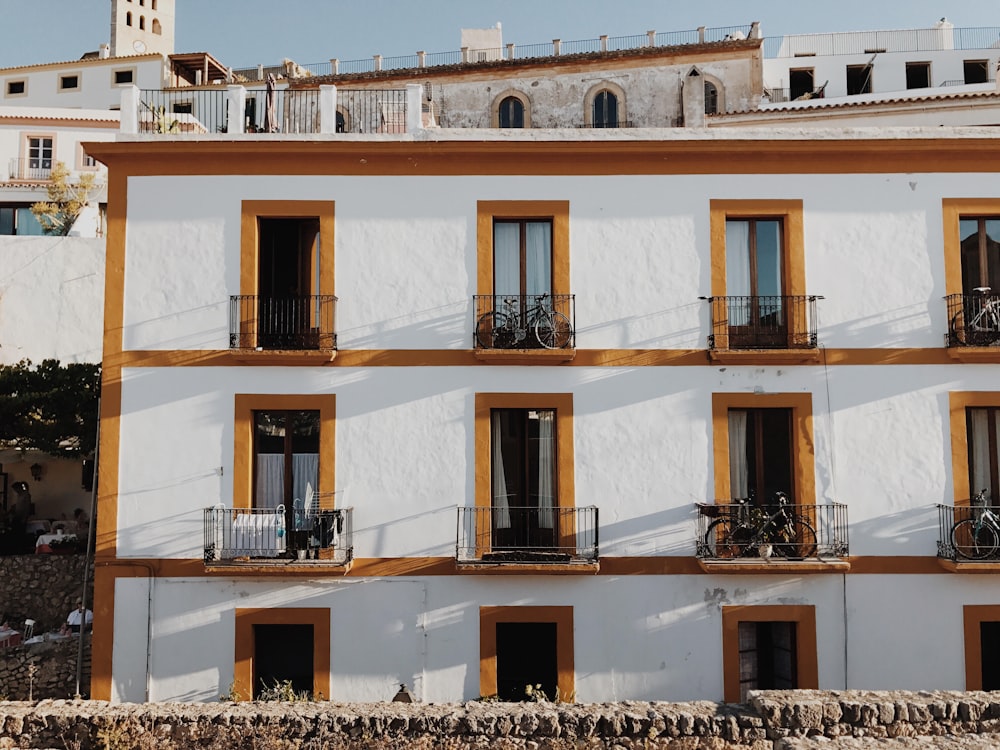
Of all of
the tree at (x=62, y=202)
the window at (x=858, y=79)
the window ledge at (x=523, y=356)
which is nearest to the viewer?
the window ledge at (x=523, y=356)

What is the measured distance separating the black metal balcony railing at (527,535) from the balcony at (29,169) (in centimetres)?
3110

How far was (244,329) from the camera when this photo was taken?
13492 millimetres

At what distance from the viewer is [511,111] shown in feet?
112

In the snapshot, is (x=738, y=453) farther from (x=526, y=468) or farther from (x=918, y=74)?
(x=918, y=74)

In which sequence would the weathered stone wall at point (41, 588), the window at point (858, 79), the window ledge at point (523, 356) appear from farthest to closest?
the window at point (858, 79) < the weathered stone wall at point (41, 588) < the window ledge at point (523, 356)

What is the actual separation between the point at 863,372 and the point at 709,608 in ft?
13.6

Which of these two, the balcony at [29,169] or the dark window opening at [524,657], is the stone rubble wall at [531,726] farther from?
the balcony at [29,169]

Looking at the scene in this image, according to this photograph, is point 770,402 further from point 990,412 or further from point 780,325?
point 990,412

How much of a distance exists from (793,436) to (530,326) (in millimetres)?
4225

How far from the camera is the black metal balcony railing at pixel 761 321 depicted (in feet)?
44.5

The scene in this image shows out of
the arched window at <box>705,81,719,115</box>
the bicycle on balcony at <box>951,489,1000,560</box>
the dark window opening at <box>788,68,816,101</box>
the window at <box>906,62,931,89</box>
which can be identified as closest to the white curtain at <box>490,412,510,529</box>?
the bicycle on balcony at <box>951,489,1000,560</box>

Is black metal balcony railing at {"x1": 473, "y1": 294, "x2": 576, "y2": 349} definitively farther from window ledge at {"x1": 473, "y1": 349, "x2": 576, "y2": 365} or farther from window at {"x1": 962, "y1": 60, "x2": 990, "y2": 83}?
window at {"x1": 962, "y1": 60, "x2": 990, "y2": 83}

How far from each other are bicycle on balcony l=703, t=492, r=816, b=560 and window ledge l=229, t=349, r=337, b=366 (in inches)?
240

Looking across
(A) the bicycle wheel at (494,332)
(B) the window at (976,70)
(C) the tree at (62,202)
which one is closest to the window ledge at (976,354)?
(A) the bicycle wheel at (494,332)
